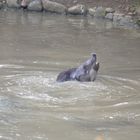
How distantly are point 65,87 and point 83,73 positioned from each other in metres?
0.62

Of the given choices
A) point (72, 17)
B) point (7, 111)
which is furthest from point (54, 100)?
point (72, 17)

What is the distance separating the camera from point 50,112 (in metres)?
7.89

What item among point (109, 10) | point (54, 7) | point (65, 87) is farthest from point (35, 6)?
point (65, 87)

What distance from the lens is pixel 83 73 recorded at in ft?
32.7

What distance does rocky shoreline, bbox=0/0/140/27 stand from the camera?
1967cm

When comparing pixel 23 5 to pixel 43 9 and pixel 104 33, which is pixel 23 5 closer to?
pixel 43 9

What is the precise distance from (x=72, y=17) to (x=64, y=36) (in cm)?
468

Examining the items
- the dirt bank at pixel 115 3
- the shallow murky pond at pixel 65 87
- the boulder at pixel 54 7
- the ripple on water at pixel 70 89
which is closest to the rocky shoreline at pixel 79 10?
the boulder at pixel 54 7

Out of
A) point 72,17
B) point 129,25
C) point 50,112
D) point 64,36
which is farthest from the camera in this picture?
point 72,17

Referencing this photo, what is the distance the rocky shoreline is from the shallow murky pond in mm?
2312

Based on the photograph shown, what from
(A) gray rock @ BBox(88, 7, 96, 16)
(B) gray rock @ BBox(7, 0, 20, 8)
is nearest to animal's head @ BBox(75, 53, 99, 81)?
(A) gray rock @ BBox(88, 7, 96, 16)

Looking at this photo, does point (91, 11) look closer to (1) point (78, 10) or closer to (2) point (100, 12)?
(2) point (100, 12)

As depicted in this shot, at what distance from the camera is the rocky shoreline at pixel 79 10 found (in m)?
19.7

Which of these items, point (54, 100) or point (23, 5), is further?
point (23, 5)
